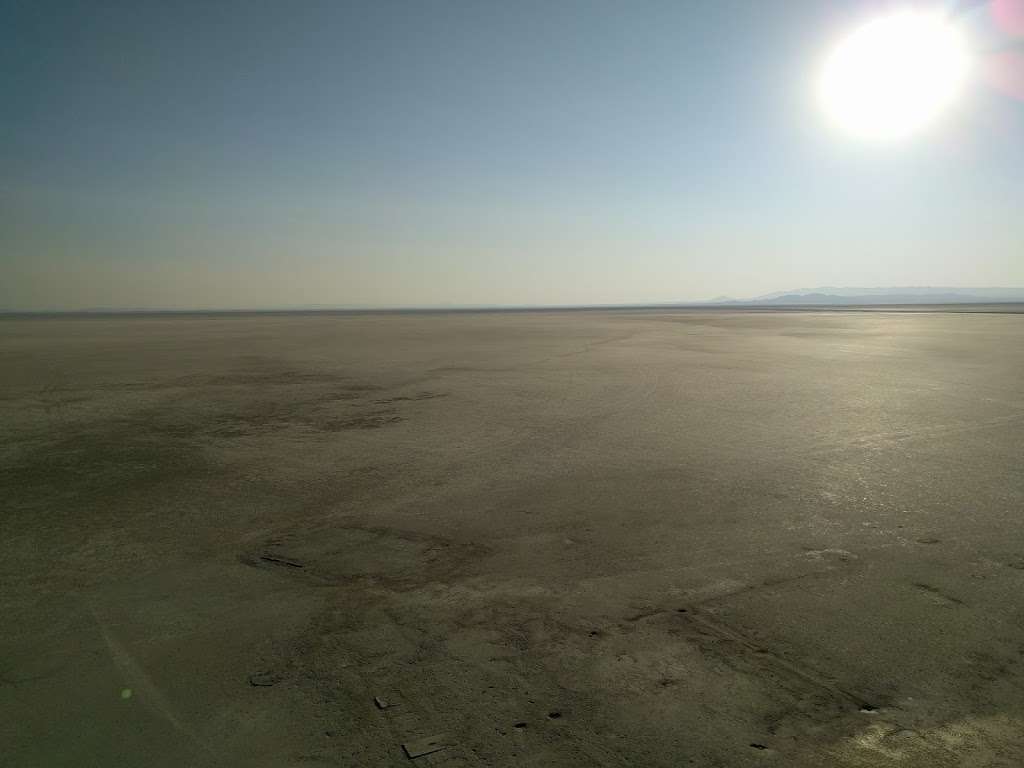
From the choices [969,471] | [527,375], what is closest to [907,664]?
[969,471]

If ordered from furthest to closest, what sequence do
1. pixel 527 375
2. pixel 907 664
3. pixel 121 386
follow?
pixel 527 375
pixel 121 386
pixel 907 664

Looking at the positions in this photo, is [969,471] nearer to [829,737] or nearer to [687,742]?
[829,737]

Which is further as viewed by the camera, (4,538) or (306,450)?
(306,450)

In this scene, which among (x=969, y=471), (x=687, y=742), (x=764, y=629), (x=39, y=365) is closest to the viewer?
(x=687, y=742)

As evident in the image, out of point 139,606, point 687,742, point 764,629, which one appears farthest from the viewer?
point 139,606

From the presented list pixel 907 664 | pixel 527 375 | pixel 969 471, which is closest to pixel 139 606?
pixel 907 664

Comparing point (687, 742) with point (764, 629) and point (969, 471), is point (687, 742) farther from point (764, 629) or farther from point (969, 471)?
point (969, 471)
